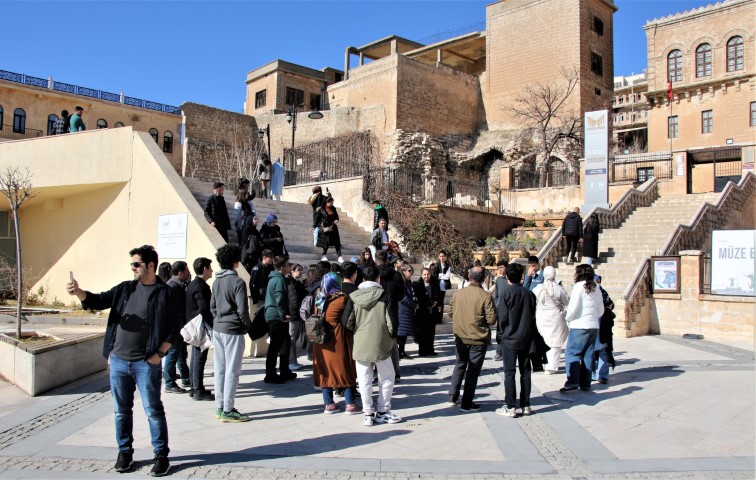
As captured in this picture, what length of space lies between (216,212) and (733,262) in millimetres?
10625

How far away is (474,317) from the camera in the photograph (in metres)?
6.61

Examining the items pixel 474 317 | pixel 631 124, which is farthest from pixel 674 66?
pixel 474 317

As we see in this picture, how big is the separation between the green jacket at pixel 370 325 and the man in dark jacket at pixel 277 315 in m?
1.61

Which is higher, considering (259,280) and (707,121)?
(707,121)

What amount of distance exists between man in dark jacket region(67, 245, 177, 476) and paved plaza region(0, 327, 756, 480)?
1.02ft

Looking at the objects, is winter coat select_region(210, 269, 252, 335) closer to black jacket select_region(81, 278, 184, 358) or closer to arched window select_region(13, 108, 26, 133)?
black jacket select_region(81, 278, 184, 358)

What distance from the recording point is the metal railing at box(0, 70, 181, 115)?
38.4m

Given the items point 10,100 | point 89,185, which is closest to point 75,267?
point 89,185

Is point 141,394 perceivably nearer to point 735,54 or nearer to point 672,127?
point 672,127

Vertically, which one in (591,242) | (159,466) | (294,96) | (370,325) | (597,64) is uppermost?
(597,64)

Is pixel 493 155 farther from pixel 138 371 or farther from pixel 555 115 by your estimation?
pixel 138 371

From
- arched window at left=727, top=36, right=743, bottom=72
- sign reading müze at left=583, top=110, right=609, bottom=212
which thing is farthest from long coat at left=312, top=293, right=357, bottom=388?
arched window at left=727, top=36, right=743, bottom=72

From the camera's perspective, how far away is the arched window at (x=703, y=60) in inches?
1527

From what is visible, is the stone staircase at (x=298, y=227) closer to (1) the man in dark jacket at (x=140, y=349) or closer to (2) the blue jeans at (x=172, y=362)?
(2) the blue jeans at (x=172, y=362)
